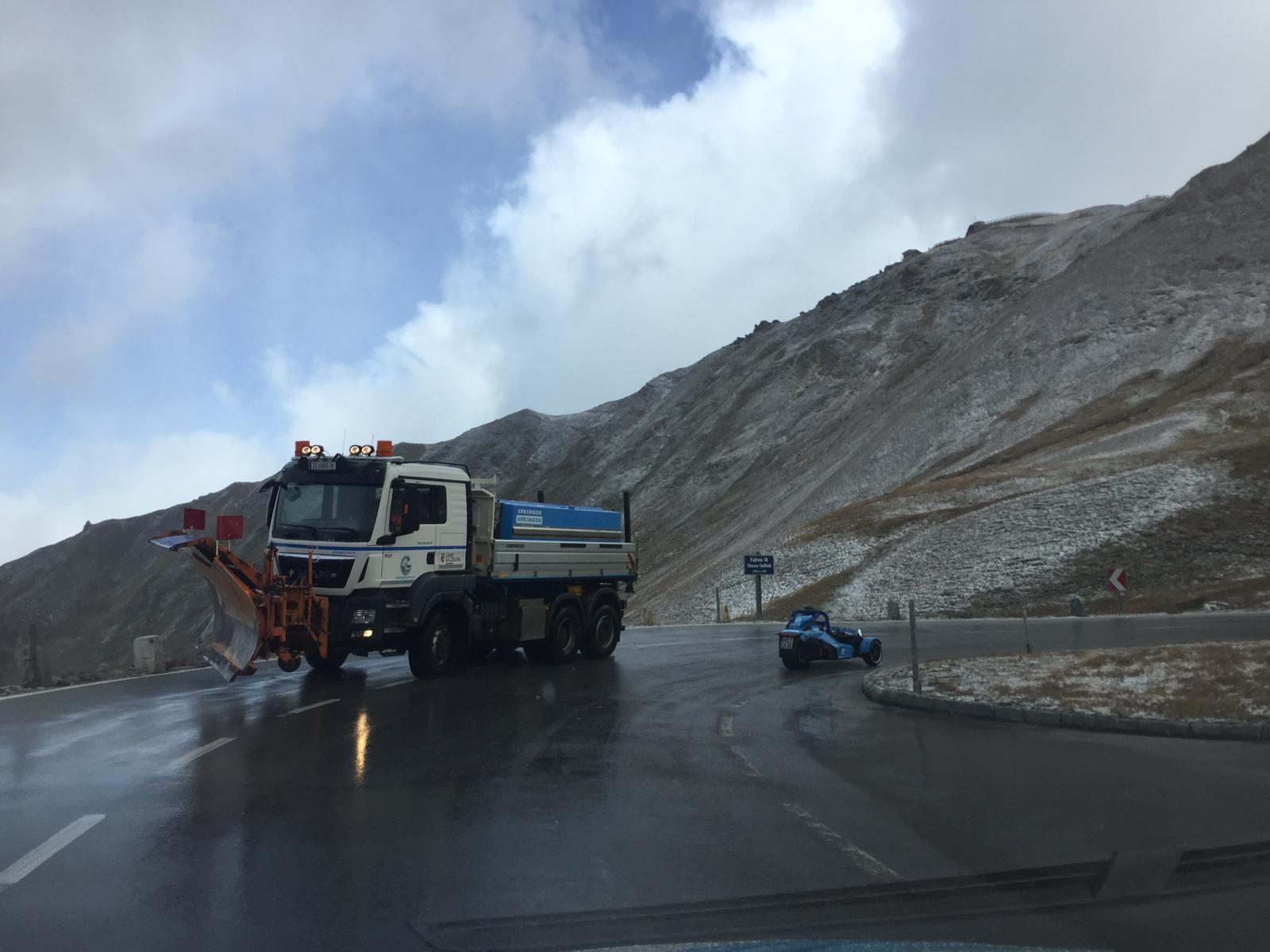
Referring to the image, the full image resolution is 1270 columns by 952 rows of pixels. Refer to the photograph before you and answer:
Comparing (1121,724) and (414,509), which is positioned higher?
(414,509)

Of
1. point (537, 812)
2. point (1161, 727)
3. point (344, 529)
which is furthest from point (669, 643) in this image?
point (537, 812)

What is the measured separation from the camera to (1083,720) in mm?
11711

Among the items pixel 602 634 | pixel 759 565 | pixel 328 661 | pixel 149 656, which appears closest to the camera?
pixel 328 661

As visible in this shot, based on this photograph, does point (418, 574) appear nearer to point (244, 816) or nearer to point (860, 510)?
point (244, 816)

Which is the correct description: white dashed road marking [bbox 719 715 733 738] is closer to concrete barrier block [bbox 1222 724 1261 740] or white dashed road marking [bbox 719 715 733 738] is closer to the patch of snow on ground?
the patch of snow on ground

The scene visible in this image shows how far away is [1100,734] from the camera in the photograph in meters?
11.3

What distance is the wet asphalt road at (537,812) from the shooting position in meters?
5.38

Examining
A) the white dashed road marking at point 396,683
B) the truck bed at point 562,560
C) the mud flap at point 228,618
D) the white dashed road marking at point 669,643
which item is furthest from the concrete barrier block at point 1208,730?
the white dashed road marking at point 669,643

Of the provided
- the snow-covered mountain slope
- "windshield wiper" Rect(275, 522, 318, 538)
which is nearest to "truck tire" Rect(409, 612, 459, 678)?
"windshield wiper" Rect(275, 522, 318, 538)

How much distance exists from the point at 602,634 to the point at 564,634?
1.37 meters

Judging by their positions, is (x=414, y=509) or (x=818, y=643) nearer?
(x=414, y=509)

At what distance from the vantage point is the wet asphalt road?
5379 millimetres

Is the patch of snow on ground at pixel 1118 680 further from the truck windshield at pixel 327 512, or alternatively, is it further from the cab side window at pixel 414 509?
the truck windshield at pixel 327 512

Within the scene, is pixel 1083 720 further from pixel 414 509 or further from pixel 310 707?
pixel 414 509
